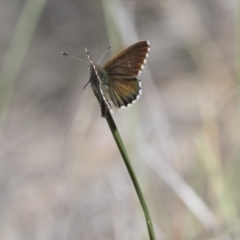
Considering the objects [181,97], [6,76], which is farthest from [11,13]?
[6,76]

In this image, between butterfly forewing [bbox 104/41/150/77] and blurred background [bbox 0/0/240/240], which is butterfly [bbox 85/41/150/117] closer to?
butterfly forewing [bbox 104/41/150/77]

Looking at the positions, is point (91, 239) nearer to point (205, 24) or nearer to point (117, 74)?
point (117, 74)

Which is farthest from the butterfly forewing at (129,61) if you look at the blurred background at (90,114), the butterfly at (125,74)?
the blurred background at (90,114)

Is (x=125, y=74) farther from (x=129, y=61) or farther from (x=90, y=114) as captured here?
(x=90, y=114)

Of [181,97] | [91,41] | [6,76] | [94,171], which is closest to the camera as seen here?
[6,76]

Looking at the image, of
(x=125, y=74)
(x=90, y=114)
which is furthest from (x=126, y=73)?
(x=90, y=114)

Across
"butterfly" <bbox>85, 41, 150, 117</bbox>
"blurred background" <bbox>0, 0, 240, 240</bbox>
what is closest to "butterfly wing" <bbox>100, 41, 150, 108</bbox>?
"butterfly" <bbox>85, 41, 150, 117</bbox>
